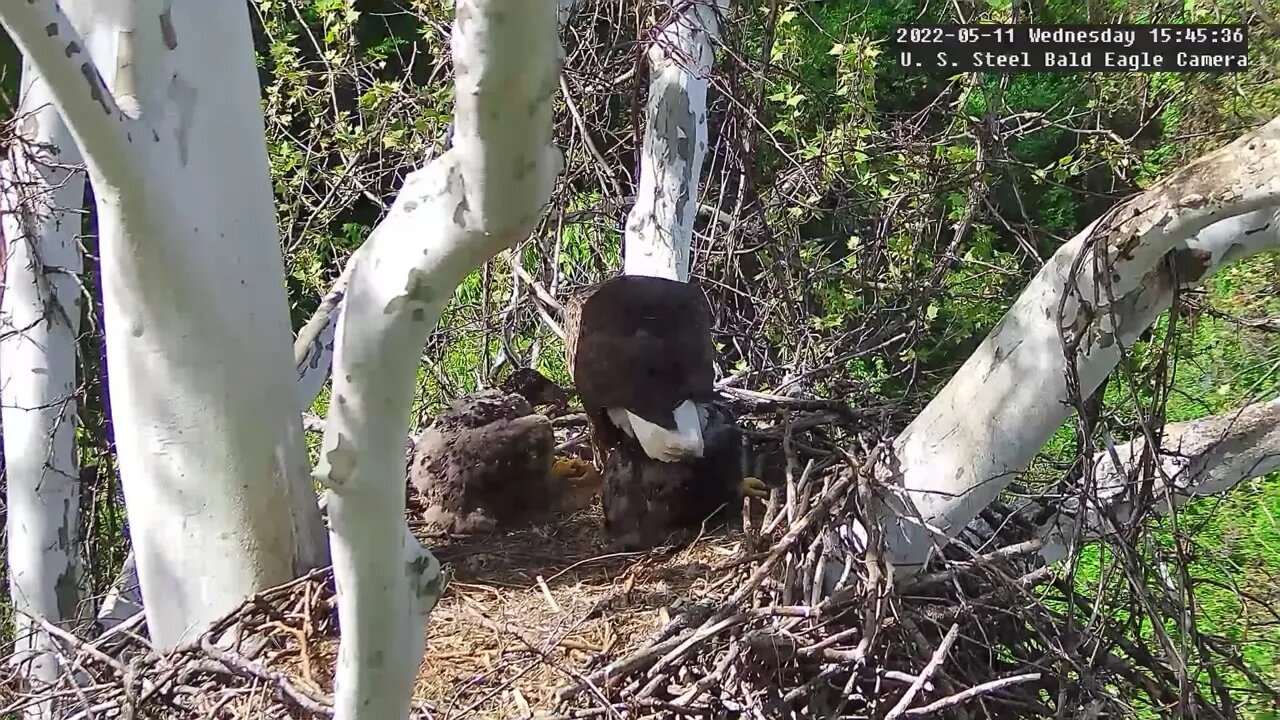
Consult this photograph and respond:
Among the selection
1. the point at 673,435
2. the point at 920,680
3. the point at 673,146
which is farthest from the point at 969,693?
the point at 673,146

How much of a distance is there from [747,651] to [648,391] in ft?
Answer: 1.93

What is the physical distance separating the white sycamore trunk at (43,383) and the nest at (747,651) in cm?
58

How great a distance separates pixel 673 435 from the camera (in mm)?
1985

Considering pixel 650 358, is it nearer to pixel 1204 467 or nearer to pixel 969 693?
pixel 969 693

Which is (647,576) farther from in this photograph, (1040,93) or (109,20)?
(1040,93)

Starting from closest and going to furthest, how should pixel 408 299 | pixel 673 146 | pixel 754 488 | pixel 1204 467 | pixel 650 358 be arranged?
pixel 408 299, pixel 1204 467, pixel 650 358, pixel 754 488, pixel 673 146

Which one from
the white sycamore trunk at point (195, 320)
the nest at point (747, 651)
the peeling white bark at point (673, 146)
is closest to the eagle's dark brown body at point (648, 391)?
the nest at point (747, 651)

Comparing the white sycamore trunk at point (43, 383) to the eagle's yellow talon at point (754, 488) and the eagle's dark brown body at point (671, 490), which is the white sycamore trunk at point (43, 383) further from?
the eagle's yellow talon at point (754, 488)

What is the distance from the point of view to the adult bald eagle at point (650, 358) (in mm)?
1949

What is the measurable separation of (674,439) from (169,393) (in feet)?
2.98

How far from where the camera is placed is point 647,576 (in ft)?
6.56

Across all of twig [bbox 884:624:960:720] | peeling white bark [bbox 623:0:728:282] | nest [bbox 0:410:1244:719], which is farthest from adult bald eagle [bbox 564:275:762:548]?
twig [bbox 884:624:960:720]

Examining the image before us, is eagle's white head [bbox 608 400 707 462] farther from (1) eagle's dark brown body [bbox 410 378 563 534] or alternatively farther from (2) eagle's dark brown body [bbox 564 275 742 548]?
(1) eagle's dark brown body [bbox 410 378 563 534]

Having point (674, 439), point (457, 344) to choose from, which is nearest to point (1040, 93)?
point (457, 344)
